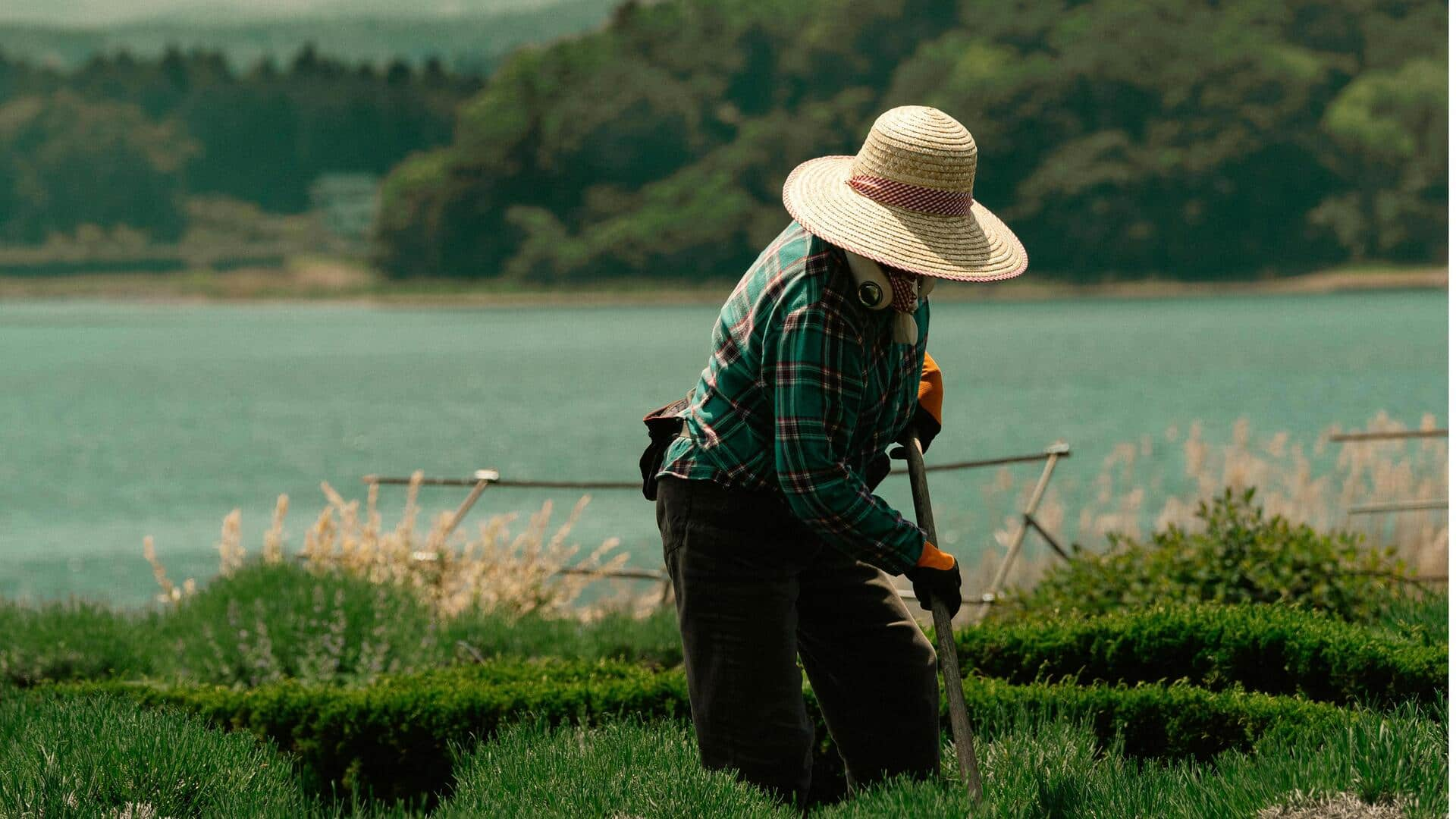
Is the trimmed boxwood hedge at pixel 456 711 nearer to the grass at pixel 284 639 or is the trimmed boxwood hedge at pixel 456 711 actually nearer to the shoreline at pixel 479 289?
the grass at pixel 284 639

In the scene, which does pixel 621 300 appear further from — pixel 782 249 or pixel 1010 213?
pixel 782 249

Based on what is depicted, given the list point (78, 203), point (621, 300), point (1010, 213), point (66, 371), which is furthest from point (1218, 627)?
point (78, 203)

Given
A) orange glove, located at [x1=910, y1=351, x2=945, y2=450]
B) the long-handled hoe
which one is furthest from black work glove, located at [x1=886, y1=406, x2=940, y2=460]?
the long-handled hoe

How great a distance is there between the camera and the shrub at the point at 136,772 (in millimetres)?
3680

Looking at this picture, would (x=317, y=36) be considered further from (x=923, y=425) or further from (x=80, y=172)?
(x=923, y=425)

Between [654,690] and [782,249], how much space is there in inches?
81.5

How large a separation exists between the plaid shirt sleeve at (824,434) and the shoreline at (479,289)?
63.3 metres

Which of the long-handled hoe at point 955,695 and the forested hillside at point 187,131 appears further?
the forested hillside at point 187,131

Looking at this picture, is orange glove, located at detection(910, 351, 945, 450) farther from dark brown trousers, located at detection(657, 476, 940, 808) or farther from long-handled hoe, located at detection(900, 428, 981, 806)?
dark brown trousers, located at detection(657, 476, 940, 808)

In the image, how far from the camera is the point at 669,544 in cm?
407

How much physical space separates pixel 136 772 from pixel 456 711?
1.66 meters

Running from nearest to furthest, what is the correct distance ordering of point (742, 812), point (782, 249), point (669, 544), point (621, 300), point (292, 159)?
1. point (742, 812)
2. point (782, 249)
3. point (669, 544)
4. point (621, 300)
5. point (292, 159)

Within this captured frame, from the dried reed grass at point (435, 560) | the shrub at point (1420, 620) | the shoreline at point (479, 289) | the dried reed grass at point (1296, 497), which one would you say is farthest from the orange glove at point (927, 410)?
the shoreline at point (479, 289)

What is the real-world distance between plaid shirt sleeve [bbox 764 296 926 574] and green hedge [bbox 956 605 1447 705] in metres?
1.95
